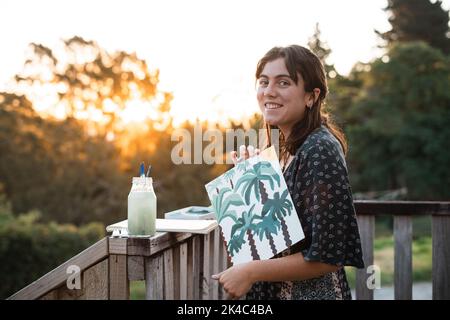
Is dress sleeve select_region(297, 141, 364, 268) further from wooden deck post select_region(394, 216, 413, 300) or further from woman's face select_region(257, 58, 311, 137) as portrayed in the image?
wooden deck post select_region(394, 216, 413, 300)

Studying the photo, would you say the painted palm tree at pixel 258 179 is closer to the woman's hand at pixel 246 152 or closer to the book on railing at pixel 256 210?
the book on railing at pixel 256 210

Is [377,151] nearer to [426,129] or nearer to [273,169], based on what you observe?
[426,129]

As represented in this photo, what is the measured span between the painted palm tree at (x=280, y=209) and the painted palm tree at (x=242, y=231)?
58 millimetres

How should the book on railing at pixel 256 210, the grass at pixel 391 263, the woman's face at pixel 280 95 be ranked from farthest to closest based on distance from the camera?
the grass at pixel 391 263
the woman's face at pixel 280 95
the book on railing at pixel 256 210

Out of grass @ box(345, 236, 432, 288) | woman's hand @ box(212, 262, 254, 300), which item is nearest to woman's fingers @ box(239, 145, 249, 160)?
woman's hand @ box(212, 262, 254, 300)

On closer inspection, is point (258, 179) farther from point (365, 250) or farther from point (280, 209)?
point (365, 250)

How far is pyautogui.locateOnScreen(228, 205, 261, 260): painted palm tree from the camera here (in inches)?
66.1

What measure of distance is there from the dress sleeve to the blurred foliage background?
41.4ft

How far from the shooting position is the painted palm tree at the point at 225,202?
173 cm

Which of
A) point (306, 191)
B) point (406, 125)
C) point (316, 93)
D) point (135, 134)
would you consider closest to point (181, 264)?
point (306, 191)

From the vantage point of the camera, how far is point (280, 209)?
162 centimetres

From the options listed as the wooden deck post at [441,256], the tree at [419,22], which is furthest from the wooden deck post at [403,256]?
the tree at [419,22]

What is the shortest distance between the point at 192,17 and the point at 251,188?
13.6 metres
